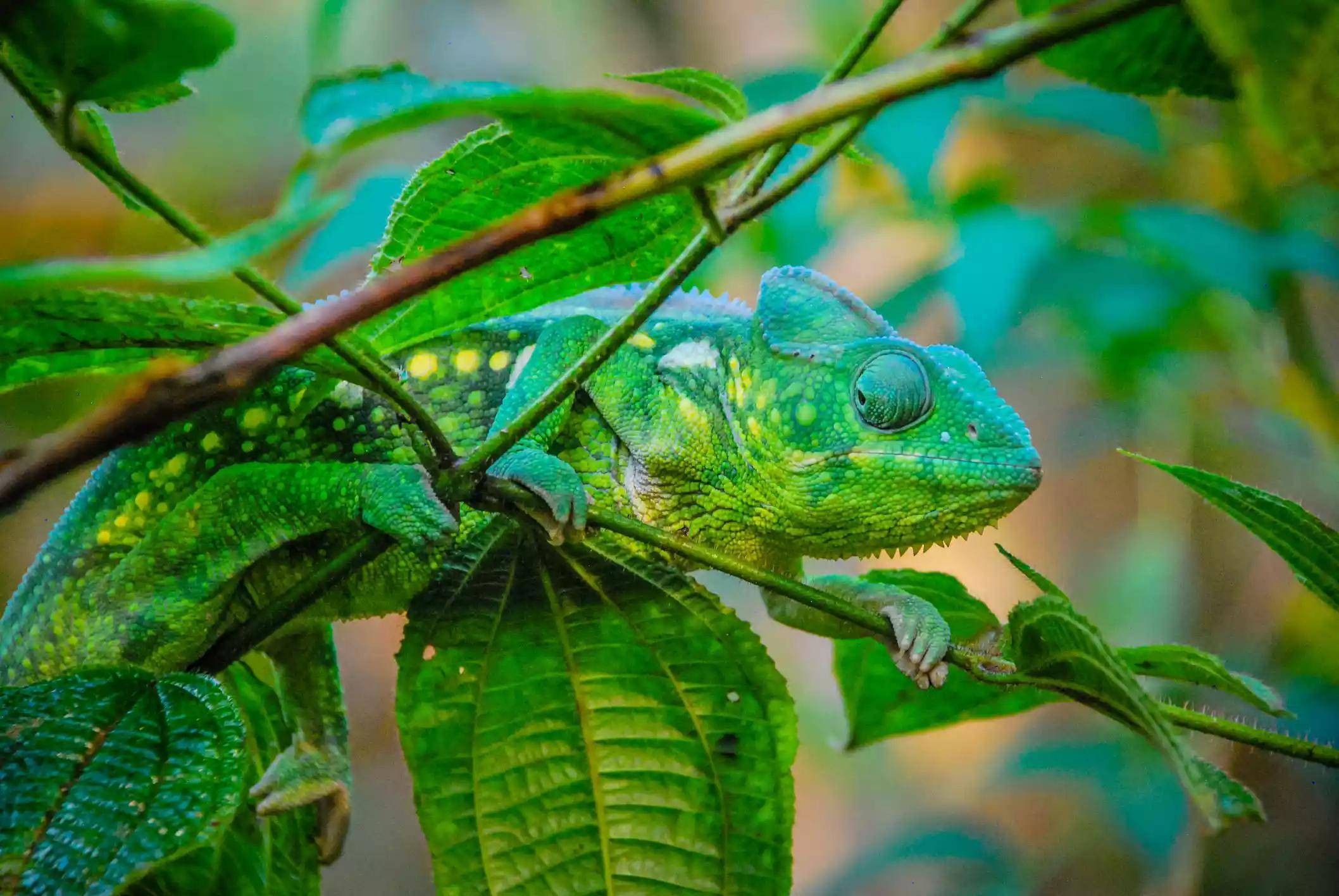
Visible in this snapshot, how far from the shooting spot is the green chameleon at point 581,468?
3.30 feet

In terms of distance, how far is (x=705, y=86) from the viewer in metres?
0.74

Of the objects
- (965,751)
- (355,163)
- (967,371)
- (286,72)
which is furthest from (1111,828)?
(286,72)

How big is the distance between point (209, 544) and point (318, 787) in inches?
12.7

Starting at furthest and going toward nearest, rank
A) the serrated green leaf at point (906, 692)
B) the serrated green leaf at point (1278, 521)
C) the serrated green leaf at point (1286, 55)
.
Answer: the serrated green leaf at point (906, 692) < the serrated green leaf at point (1278, 521) < the serrated green leaf at point (1286, 55)

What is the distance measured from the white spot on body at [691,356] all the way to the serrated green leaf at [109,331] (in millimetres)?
476

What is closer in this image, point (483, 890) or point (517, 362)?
point (483, 890)

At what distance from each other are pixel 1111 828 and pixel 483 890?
2.64 meters

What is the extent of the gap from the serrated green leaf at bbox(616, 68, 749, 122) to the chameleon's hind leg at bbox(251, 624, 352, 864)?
0.69 metres

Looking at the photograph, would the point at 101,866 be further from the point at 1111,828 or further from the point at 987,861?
the point at 1111,828

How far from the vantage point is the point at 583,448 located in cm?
112

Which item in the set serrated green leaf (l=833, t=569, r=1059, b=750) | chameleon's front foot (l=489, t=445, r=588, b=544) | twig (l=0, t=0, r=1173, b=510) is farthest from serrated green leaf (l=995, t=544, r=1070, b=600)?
twig (l=0, t=0, r=1173, b=510)

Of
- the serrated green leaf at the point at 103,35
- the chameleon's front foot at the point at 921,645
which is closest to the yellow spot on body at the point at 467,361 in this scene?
the chameleon's front foot at the point at 921,645

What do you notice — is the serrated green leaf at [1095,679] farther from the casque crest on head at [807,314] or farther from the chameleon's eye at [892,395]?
the casque crest on head at [807,314]

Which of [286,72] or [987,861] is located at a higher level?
[286,72]
